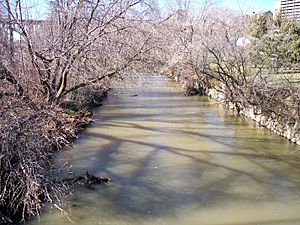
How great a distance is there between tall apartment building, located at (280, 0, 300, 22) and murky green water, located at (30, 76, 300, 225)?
5582 mm

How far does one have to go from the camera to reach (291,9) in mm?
17922

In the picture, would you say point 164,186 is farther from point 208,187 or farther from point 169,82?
point 169,82

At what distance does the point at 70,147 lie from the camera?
1011 centimetres

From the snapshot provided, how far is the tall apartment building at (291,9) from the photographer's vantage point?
1653 centimetres

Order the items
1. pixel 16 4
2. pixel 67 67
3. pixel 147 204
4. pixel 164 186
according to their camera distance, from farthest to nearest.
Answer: pixel 67 67, pixel 16 4, pixel 164 186, pixel 147 204

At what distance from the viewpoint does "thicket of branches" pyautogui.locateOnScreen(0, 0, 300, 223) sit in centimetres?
579

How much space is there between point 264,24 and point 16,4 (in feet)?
32.2

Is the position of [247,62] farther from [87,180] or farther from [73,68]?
[87,180]

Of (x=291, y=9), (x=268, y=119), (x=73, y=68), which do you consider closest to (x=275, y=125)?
(x=268, y=119)

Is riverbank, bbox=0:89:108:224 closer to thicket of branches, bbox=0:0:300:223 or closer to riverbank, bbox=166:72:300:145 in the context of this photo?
thicket of branches, bbox=0:0:300:223

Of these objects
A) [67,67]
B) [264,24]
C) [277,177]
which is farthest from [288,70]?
[67,67]

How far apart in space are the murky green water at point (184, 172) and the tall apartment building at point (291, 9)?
18.3ft

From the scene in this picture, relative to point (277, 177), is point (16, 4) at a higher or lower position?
higher

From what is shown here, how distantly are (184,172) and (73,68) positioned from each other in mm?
5056
